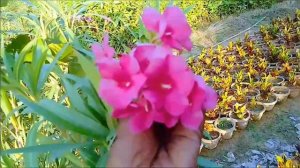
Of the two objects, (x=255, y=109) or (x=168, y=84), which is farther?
(x=255, y=109)

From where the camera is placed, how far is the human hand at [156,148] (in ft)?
2.02

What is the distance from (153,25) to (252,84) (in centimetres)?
241

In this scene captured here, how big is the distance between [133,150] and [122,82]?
0.11 m

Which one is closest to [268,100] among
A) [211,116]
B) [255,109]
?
[255,109]

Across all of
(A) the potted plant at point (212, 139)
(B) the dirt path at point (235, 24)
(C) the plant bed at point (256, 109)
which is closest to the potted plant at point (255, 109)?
(C) the plant bed at point (256, 109)

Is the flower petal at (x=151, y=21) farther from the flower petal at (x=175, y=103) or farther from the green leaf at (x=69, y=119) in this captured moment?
the green leaf at (x=69, y=119)

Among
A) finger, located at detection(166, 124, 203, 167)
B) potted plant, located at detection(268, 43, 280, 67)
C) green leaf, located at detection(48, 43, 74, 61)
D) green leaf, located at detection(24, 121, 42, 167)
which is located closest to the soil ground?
potted plant, located at detection(268, 43, 280, 67)

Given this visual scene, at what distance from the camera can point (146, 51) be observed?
60 cm

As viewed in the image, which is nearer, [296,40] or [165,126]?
[165,126]

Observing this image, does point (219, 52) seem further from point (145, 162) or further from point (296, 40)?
point (145, 162)

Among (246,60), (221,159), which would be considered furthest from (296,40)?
Result: (221,159)

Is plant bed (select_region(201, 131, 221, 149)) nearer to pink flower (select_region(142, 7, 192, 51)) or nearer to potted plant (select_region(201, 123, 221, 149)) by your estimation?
potted plant (select_region(201, 123, 221, 149))

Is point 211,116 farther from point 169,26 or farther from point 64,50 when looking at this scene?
point 169,26

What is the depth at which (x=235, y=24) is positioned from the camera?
5.05 m
